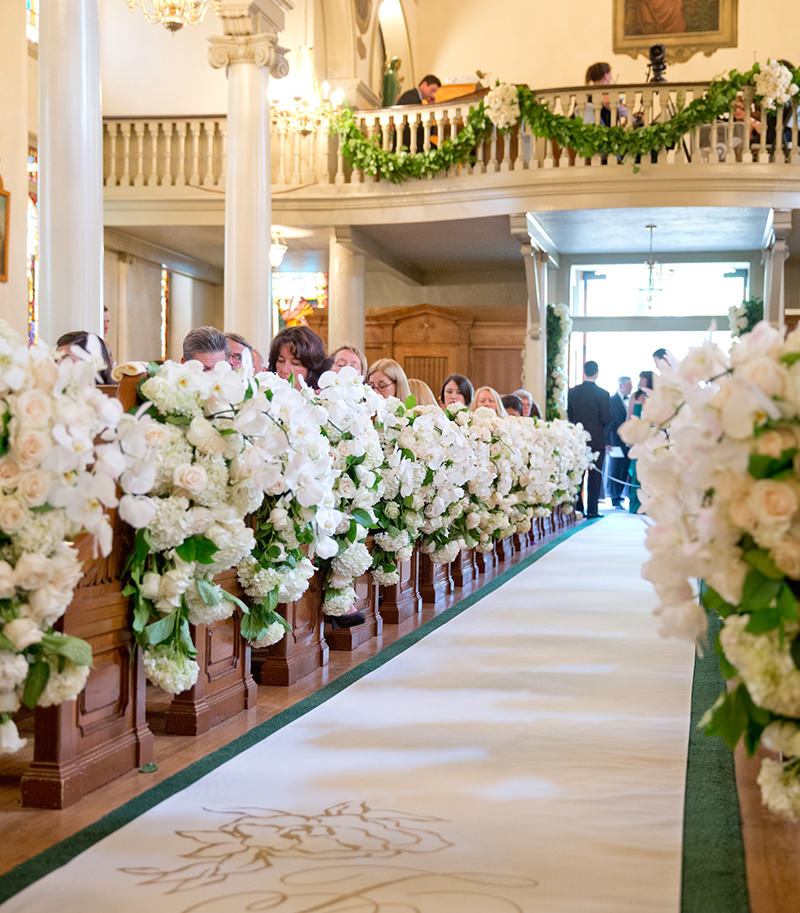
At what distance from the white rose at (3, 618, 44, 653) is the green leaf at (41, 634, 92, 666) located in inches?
4.9

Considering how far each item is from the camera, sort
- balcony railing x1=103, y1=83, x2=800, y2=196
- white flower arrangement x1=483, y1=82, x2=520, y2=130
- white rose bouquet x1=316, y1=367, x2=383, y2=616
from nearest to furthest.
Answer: white rose bouquet x1=316, y1=367, x2=383, y2=616 < balcony railing x1=103, y1=83, x2=800, y2=196 < white flower arrangement x1=483, y1=82, x2=520, y2=130

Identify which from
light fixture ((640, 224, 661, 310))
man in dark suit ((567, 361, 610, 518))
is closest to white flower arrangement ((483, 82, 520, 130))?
light fixture ((640, 224, 661, 310))

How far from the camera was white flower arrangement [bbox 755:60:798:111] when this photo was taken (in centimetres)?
1338

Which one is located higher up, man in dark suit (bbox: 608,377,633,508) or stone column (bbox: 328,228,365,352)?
stone column (bbox: 328,228,365,352)

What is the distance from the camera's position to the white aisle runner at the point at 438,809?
261cm

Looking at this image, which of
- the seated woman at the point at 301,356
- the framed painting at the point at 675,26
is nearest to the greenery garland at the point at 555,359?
the framed painting at the point at 675,26

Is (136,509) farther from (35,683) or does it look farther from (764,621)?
(764,621)

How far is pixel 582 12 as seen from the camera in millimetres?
19625

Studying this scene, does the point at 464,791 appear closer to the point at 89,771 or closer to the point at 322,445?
the point at 89,771

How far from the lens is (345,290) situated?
51.0 ft

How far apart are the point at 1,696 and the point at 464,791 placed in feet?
4.27

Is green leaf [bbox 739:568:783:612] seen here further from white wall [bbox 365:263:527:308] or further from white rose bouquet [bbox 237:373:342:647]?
white wall [bbox 365:263:527:308]

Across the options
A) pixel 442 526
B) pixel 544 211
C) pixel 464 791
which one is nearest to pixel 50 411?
pixel 464 791

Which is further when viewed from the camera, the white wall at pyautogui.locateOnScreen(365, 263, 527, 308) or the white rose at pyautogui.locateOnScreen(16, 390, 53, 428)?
the white wall at pyautogui.locateOnScreen(365, 263, 527, 308)
